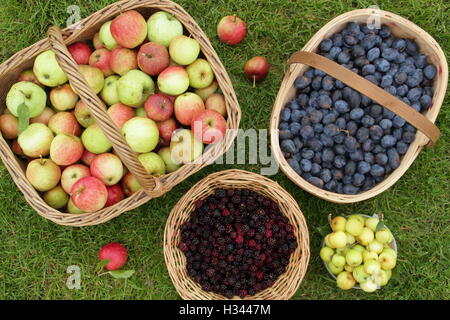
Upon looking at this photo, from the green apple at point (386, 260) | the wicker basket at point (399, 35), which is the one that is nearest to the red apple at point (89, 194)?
the wicker basket at point (399, 35)

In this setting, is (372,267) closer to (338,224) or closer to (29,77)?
(338,224)

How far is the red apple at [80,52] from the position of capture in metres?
2.10

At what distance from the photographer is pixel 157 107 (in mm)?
1970

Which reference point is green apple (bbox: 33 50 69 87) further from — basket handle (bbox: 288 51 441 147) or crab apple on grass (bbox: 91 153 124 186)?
basket handle (bbox: 288 51 441 147)

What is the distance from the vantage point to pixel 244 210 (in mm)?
2178

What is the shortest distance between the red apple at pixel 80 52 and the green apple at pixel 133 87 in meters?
0.28

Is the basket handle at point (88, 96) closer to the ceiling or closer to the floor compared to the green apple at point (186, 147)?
closer to the ceiling

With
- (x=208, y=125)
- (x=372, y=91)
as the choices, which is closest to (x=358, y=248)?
(x=372, y=91)

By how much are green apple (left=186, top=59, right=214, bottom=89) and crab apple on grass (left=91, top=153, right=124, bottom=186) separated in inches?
20.3

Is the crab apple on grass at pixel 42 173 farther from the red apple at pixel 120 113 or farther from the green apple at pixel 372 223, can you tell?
the green apple at pixel 372 223

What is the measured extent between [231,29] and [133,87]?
74cm

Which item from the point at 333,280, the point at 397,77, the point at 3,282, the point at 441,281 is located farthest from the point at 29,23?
the point at 441,281

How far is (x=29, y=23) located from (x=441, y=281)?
278 centimetres
